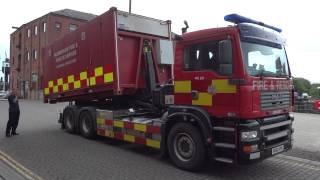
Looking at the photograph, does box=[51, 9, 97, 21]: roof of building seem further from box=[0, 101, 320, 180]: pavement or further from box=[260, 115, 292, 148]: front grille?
box=[260, 115, 292, 148]: front grille

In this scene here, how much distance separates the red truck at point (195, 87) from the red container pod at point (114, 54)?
0.03 m

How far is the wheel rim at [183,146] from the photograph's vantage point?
7746 mm

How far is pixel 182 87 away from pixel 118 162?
209 cm

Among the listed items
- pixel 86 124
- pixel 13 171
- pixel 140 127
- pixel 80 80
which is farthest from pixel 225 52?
pixel 86 124

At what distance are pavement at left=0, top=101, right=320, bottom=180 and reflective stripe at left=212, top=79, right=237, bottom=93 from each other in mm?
1606

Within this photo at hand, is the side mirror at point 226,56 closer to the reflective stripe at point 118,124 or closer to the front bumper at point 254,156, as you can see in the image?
the front bumper at point 254,156

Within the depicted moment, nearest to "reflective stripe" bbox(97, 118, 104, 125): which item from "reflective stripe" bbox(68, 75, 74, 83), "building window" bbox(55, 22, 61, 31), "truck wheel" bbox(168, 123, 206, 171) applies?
"reflective stripe" bbox(68, 75, 74, 83)

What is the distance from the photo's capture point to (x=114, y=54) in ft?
32.8

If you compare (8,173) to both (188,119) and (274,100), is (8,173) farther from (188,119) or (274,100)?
(274,100)

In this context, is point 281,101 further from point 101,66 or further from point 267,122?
point 101,66

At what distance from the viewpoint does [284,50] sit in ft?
26.6

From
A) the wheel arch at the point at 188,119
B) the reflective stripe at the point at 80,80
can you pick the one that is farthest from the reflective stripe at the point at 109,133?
the wheel arch at the point at 188,119

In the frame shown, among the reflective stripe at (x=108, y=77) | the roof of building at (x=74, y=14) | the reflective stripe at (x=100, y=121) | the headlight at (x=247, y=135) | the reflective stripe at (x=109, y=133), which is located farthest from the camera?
the roof of building at (x=74, y=14)

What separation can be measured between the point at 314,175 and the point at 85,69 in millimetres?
6700
